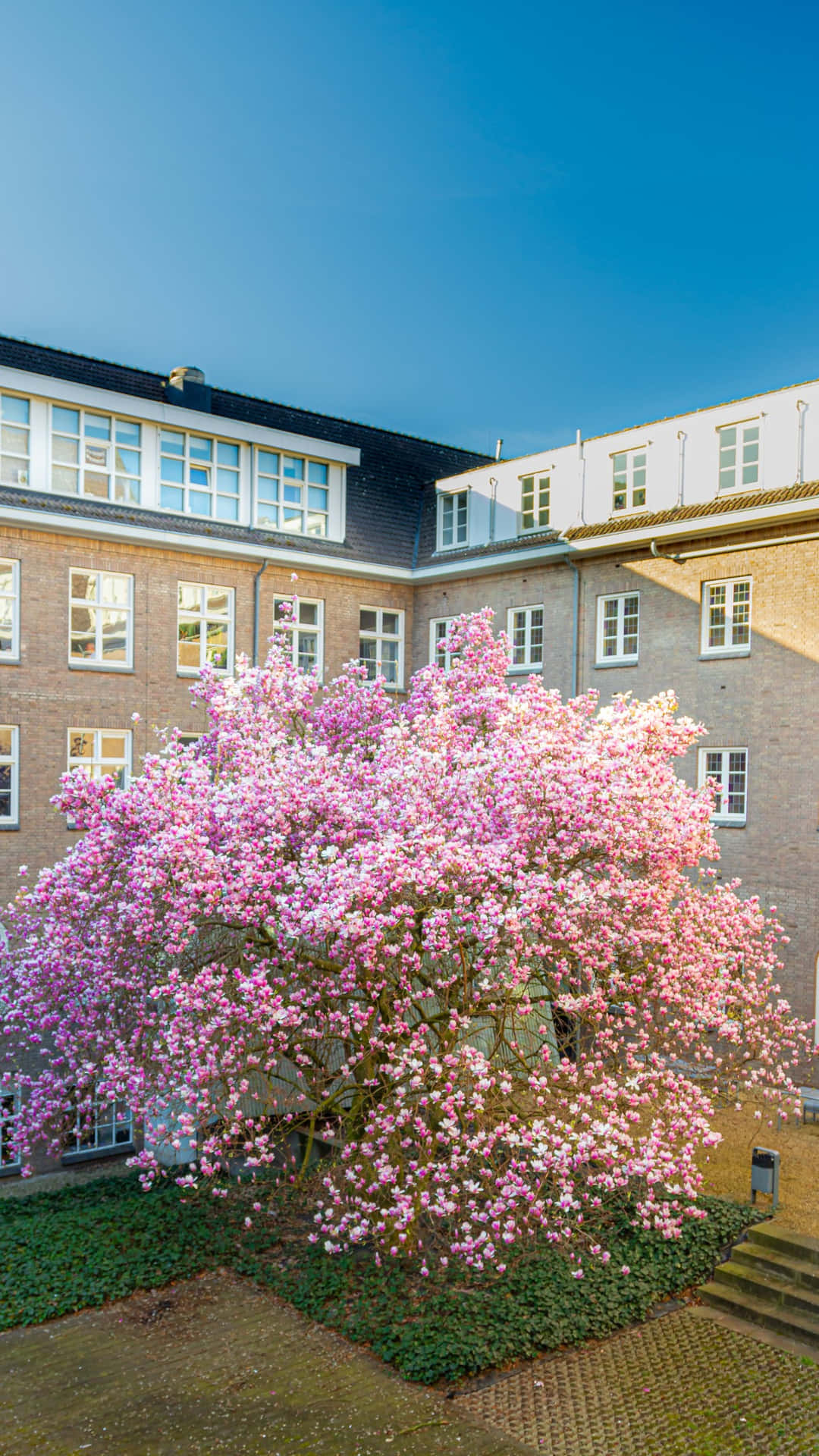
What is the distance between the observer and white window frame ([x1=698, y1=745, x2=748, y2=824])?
2055 cm

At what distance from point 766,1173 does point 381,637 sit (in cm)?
1541

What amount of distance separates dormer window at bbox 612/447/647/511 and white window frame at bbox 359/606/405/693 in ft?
20.2

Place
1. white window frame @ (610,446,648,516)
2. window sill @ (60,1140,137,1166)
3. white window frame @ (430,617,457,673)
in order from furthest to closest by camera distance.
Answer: white window frame @ (430,617,457,673) → white window frame @ (610,446,648,516) → window sill @ (60,1140,137,1166)

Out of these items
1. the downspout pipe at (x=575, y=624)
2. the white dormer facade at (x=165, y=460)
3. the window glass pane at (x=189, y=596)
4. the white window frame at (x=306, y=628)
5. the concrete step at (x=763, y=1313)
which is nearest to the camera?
the concrete step at (x=763, y=1313)

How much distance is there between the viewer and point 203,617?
2338 cm

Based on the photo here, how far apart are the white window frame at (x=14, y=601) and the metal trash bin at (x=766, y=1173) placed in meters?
15.3

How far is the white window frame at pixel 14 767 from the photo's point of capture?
806 inches

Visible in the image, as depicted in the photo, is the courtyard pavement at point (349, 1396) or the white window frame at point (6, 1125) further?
the white window frame at point (6, 1125)

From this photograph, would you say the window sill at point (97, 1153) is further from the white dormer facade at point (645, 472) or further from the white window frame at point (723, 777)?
the white dormer facade at point (645, 472)

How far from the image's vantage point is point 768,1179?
14.5 meters

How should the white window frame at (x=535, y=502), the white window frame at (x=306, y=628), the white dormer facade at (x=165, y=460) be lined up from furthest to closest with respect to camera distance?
the white window frame at (x=535, y=502), the white window frame at (x=306, y=628), the white dormer facade at (x=165, y=460)

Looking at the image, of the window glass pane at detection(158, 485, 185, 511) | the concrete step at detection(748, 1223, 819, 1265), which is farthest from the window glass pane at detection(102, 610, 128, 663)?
the concrete step at detection(748, 1223, 819, 1265)

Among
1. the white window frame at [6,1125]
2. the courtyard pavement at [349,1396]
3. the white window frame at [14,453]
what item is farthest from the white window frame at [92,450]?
the courtyard pavement at [349,1396]

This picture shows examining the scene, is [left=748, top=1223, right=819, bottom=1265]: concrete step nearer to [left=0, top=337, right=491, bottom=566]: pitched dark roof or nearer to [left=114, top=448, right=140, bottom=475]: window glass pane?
[left=0, top=337, right=491, bottom=566]: pitched dark roof
